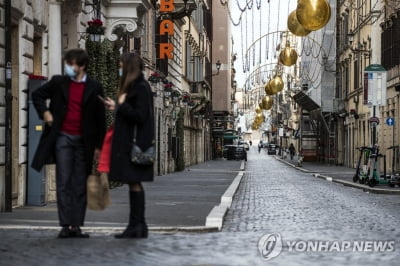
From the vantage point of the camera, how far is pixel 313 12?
22.5m

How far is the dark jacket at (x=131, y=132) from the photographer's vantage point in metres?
9.80

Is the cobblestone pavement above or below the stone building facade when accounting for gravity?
below

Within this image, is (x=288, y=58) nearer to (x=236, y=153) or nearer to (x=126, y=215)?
(x=126, y=215)

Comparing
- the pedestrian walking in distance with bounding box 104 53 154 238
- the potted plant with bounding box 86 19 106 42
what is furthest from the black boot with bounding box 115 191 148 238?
the potted plant with bounding box 86 19 106 42

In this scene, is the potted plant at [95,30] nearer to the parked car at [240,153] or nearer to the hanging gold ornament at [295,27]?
the hanging gold ornament at [295,27]

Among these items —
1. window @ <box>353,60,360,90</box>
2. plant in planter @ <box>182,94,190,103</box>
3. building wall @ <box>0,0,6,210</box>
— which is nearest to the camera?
building wall @ <box>0,0,6,210</box>

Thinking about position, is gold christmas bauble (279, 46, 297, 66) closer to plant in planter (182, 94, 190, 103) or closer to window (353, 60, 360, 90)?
plant in planter (182, 94, 190, 103)

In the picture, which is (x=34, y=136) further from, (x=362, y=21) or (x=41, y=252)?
(x=362, y=21)

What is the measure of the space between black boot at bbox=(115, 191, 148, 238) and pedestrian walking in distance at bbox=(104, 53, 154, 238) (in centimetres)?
13

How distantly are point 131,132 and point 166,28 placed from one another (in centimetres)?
3239

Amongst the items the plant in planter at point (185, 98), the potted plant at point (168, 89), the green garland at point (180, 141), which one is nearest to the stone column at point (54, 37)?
the potted plant at point (168, 89)

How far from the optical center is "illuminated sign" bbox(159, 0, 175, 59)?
4141 cm

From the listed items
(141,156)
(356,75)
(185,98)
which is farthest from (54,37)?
(356,75)

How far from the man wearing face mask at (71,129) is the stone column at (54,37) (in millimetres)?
9931
